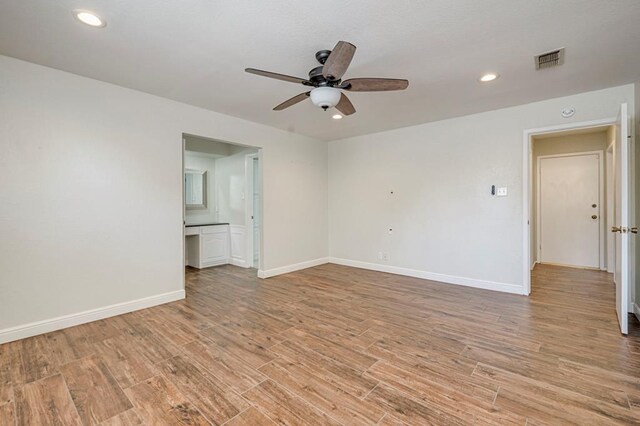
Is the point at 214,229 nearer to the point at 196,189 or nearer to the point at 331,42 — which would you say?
the point at 196,189

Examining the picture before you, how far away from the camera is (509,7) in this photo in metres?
1.92

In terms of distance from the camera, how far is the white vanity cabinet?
18.4 feet

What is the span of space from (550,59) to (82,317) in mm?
5255

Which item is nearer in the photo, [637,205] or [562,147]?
[637,205]

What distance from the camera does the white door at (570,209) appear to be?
533 cm

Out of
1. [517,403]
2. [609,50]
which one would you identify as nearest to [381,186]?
[609,50]

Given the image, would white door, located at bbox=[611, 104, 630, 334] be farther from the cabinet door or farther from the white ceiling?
the cabinet door

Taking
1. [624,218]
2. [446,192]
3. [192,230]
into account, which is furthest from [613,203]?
[192,230]

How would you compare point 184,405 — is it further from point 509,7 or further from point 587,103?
point 587,103

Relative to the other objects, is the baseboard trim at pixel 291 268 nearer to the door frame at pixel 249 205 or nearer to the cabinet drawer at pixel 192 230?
the door frame at pixel 249 205

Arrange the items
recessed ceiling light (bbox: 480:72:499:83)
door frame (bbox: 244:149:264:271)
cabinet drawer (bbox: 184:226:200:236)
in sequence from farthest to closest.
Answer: door frame (bbox: 244:149:264:271)
cabinet drawer (bbox: 184:226:200:236)
recessed ceiling light (bbox: 480:72:499:83)

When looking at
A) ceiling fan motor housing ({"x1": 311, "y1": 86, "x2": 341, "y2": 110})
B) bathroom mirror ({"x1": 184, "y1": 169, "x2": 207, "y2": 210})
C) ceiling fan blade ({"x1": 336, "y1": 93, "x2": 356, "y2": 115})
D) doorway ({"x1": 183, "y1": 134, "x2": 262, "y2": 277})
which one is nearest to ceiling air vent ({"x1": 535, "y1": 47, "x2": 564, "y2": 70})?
ceiling fan blade ({"x1": 336, "y1": 93, "x2": 356, "y2": 115})

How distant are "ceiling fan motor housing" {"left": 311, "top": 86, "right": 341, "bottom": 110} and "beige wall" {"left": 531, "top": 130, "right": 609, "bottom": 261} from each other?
16.1 feet

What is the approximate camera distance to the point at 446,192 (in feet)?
15.0
